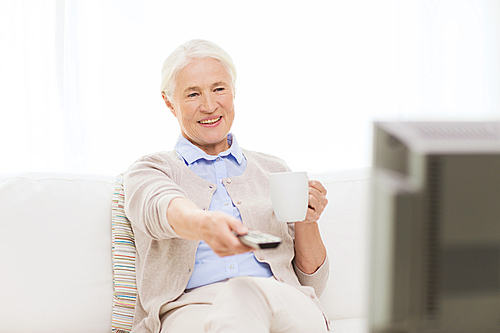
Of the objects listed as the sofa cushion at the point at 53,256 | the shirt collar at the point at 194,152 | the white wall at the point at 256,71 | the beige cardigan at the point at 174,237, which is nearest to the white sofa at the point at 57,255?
the sofa cushion at the point at 53,256

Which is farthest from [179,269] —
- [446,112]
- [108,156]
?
[446,112]

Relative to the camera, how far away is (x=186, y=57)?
1531 mm

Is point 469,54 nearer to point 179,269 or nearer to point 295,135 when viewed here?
point 295,135

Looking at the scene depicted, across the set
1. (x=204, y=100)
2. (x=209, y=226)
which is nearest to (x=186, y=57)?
(x=204, y=100)

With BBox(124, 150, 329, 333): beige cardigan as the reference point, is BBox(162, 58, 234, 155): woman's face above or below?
above

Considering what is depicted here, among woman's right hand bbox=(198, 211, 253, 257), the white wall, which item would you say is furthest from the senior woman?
the white wall

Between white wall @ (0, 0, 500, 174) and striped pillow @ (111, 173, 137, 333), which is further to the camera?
white wall @ (0, 0, 500, 174)

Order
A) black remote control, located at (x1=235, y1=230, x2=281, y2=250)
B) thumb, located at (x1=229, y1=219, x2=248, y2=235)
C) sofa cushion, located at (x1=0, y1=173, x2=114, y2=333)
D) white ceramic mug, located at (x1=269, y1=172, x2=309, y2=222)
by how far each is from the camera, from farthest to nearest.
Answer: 1. sofa cushion, located at (x1=0, y1=173, x2=114, y2=333)
2. white ceramic mug, located at (x1=269, y1=172, x2=309, y2=222)
3. thumb, located at (x1=229, y1=219, x2=248, y2=235)
4. black remote control, located at (x1=235, y1=230, x2=281, y2=250)

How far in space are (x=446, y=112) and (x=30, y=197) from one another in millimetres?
2321

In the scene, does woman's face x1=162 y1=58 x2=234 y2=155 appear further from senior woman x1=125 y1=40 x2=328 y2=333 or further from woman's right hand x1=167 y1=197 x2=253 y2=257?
woman's right hand x1=167 y1=197 x2=253 y2=257

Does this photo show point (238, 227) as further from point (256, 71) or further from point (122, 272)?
point (256, 71)

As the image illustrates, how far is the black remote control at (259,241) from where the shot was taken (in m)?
0.67

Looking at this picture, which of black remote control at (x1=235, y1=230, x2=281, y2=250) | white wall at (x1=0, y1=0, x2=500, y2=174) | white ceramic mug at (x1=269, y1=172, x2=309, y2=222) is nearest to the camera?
black remote control at (x1=235, y1=230, x2=281, y2=250)

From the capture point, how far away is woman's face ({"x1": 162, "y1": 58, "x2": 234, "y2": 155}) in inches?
60.2
